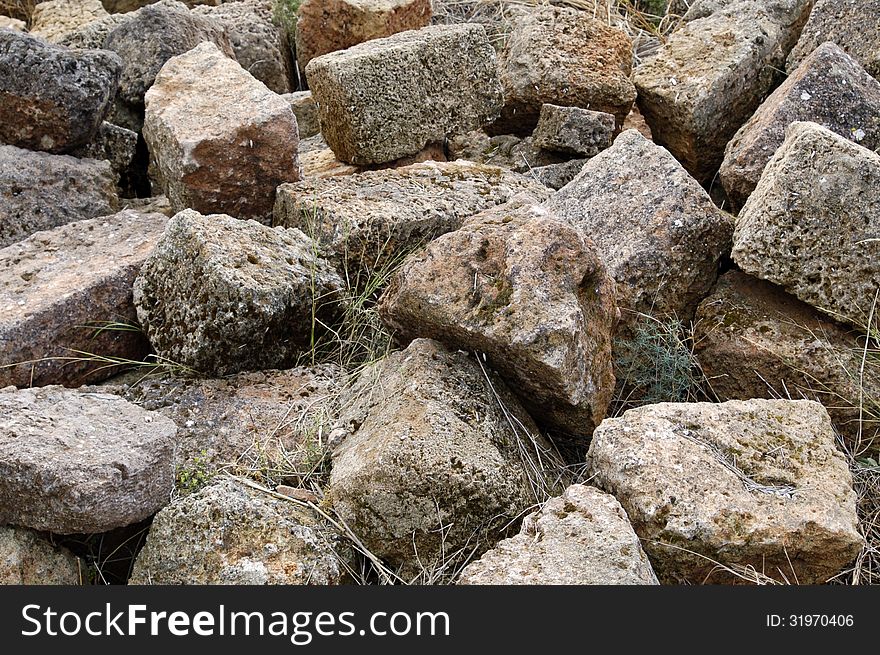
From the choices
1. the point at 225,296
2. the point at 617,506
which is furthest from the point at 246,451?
the point at 617,506

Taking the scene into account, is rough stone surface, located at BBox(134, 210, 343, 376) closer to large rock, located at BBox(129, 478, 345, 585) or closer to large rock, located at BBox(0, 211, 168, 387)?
large rock, located at BBox(0, 211, 168, 387)

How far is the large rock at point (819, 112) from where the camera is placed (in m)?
4.22

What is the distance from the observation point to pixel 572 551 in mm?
2627

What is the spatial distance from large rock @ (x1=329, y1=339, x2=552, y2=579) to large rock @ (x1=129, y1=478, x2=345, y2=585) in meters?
0.16

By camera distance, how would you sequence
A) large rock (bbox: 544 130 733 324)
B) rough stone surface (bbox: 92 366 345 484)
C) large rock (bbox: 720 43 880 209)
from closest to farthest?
rough stone surface (bbox: 92 366 345 484) < large rock (bbox: 544 130 733 324) < large rock (bbox: 720 43 880 209)

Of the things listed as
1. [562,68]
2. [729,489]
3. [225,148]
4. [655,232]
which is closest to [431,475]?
[729,489]

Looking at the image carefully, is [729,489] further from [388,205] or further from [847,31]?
[847,31]

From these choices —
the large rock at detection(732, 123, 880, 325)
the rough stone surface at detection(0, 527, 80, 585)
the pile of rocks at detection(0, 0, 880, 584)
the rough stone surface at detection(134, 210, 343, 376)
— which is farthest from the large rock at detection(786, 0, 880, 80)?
the rough stone surface at detection(0, 527, 80, 585)

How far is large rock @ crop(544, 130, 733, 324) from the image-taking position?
3.72 meters

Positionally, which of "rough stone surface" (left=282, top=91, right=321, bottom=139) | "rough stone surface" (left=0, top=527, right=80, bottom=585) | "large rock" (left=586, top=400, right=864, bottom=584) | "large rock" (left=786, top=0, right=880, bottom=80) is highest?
"large rock" (left=786, top=0, right=880, bottom=80)

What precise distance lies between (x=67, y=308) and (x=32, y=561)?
1027mm

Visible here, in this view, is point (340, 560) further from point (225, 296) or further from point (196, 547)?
point (225, 296)

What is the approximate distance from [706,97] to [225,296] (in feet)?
8.26

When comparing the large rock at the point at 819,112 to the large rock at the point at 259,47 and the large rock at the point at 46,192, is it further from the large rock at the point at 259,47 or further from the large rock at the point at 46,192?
the large rock at the point at 259,47
